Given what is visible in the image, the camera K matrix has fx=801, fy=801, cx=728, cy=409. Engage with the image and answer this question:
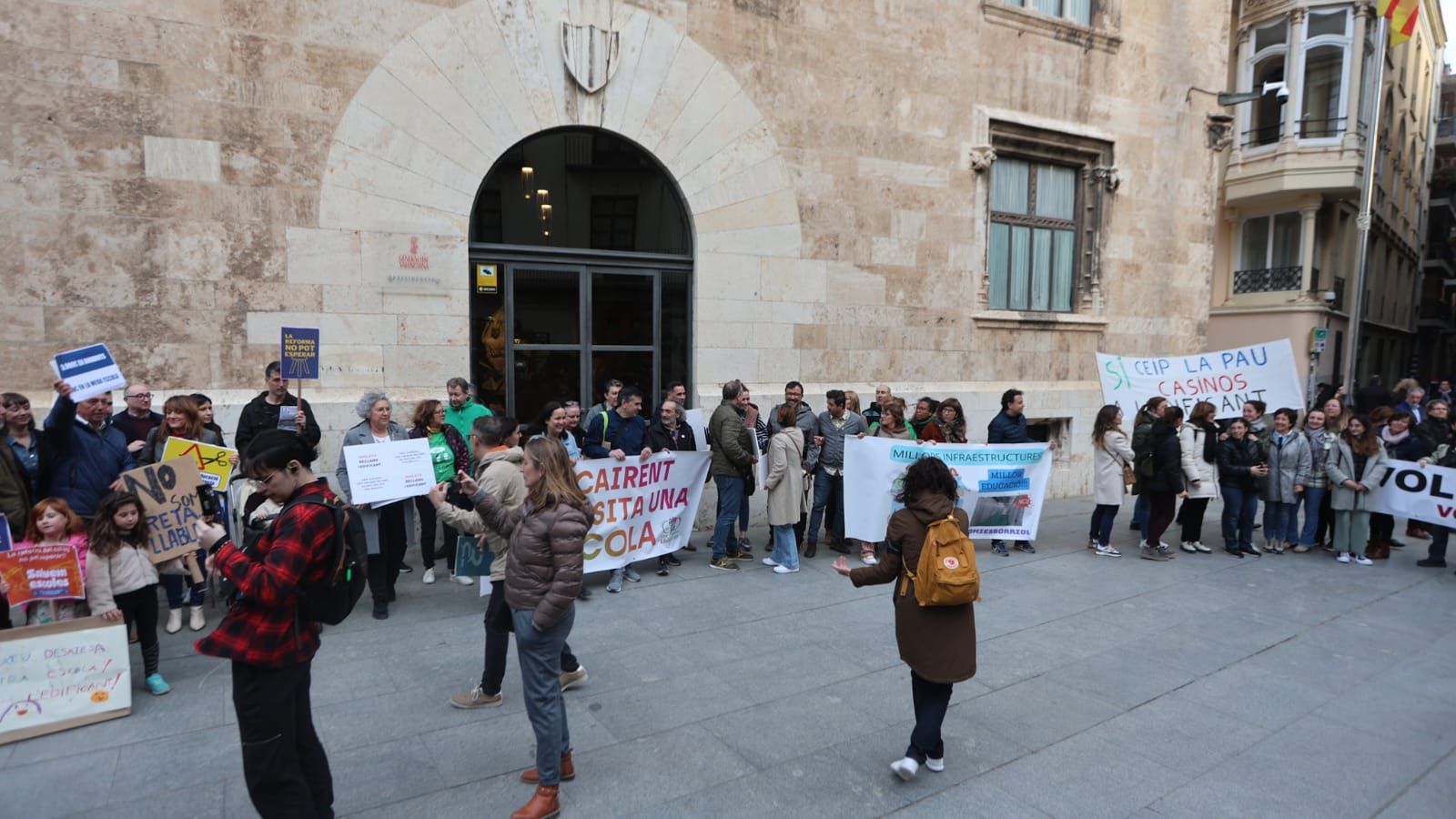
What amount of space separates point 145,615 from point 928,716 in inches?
196

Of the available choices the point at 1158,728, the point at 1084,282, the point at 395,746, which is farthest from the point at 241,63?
the point at 1084,282

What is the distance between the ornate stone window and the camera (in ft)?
40.9

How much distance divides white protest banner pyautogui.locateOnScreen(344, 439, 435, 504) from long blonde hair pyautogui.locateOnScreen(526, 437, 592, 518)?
8.83 ft

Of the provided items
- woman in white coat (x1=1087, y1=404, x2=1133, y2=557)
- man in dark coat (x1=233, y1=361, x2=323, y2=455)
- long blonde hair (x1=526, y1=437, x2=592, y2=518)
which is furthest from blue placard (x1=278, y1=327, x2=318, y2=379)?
woman in white coat (x1=1087, y1=404, x2=1133, y2=557)

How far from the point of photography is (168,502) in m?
5.57

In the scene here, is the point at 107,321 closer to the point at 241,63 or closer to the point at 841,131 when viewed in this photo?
the point at 241,63

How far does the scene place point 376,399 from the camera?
6.74m

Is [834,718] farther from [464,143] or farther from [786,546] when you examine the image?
[464,143]

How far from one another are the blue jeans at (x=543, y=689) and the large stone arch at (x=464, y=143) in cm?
541

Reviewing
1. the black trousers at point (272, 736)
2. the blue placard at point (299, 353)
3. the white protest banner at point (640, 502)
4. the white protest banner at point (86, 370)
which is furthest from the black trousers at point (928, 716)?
the blue placard at point (299, 353)

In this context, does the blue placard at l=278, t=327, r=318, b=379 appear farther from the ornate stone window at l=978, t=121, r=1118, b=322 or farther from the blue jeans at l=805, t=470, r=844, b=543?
the ornate stone window at l=978, t=121, r=1118, b=322

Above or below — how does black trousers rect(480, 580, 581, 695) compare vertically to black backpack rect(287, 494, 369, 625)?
below

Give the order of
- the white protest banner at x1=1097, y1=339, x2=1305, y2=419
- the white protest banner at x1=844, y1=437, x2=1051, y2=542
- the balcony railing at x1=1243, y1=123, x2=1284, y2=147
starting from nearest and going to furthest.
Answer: the white protest banner at x1=844, y1=437, x2=1051, y2=542, the white protest banner at x1=1097, y1=339, x2=1305, y2=419, the balcony railing at x1=1243, y1=123, x2=1284, y2=147

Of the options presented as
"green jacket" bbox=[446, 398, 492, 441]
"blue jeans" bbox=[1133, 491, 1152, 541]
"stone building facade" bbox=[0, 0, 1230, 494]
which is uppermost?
"stone building facade" bbox=[0, 0, 1230, 494]
